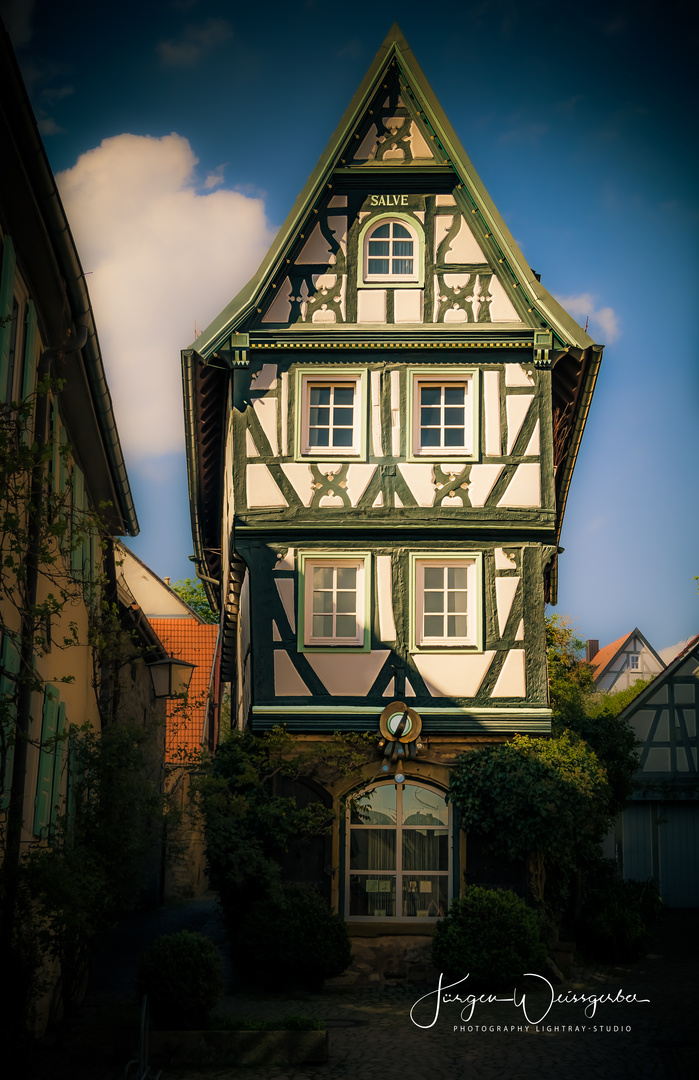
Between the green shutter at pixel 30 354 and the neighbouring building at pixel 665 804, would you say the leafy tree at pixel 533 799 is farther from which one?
the neighbouring building at pixel 665 804

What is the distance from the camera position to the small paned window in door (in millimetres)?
18125

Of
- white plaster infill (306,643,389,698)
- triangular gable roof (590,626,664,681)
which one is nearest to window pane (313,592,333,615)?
white plaster infill (306,643,389,698)

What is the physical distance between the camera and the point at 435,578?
17219mm

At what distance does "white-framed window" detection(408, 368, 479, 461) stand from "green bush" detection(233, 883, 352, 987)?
22.7ft

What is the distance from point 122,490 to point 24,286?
563 centimetres

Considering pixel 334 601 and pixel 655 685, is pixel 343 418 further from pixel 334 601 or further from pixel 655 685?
pixel 655 685

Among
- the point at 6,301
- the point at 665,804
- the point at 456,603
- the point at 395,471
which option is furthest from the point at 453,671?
the point at 665,804

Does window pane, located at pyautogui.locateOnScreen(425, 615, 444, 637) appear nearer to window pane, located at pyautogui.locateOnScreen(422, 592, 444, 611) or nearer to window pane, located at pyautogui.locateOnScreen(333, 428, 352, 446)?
window pane, located at pyautogui.locateOnScreen(422, 592, 444, 611)

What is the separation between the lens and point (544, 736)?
1669cm

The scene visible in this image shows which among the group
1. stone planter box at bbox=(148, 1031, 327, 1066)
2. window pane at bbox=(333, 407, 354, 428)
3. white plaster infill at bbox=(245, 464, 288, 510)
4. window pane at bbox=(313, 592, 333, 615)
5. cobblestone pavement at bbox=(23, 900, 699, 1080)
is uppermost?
window pane at bbox=(333, 407, 354, 428)

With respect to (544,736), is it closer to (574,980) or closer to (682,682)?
(574,980)

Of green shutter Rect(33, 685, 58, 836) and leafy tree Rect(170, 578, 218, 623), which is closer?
green shutter Rect(33, 685, 58, 836)

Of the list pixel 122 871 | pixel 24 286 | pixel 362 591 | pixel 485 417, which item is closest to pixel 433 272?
pixel 485 417

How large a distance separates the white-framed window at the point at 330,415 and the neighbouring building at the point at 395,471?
4 centimetres
